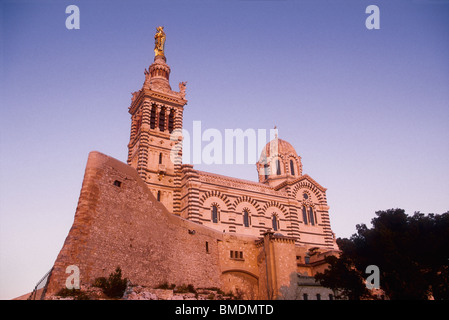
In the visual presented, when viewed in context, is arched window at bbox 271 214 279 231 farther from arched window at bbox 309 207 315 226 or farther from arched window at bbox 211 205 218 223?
arched window at bbox 211 205 218 223

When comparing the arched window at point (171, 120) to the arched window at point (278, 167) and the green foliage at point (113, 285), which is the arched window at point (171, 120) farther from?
the green foliage at point (113, 285)

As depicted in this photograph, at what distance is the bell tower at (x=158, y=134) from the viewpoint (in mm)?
30453

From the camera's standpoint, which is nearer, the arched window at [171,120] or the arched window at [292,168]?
the arched window at [171,120]

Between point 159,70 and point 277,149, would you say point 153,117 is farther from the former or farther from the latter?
point 277,149

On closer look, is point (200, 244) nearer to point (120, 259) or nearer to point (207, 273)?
point (207, 273)

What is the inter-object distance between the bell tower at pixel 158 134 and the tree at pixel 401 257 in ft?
51.6

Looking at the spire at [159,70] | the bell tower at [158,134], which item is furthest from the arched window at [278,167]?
the spire at [159,70]

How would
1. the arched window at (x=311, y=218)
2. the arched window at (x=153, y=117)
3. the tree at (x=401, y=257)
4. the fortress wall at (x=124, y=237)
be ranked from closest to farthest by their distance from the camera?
the fortress wall at (x=124, y=237), the tree at (x=401, y=257), the arched window at (x=153, y=117), the arched window at (x=311, y=218)

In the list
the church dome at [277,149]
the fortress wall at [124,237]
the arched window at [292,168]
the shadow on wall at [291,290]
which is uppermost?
the church dome at [277,149]

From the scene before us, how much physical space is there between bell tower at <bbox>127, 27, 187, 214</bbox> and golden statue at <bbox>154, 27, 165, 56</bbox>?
92 centimetres

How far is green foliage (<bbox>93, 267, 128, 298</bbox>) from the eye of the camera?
43.6 feet

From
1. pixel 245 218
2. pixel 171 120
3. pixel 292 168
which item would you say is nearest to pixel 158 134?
pixel 171 120

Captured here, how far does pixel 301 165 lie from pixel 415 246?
23.9 m

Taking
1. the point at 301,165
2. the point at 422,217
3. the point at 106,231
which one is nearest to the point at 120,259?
the point at 106,231
